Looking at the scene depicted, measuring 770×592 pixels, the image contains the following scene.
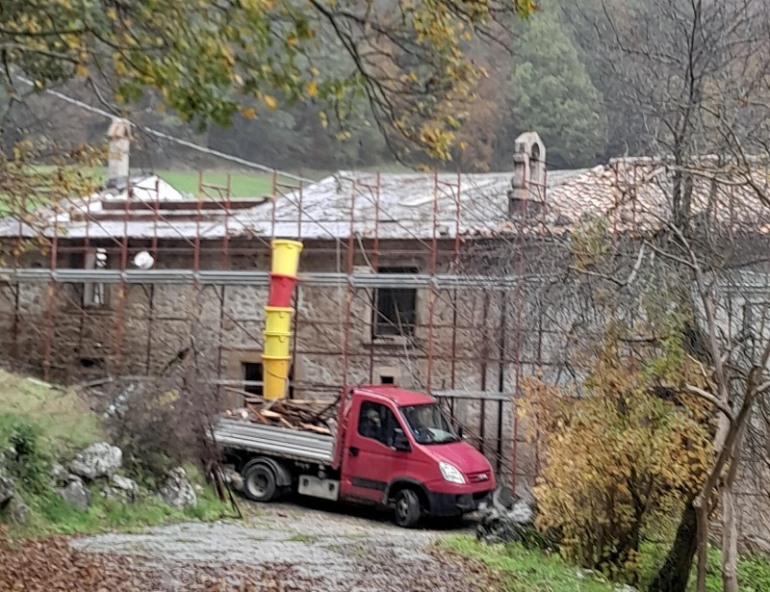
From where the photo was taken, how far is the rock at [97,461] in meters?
13.1

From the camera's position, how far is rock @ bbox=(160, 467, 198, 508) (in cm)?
1427

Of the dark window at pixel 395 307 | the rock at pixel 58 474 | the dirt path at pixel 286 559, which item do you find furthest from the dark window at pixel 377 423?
the rock at pixel 58 474

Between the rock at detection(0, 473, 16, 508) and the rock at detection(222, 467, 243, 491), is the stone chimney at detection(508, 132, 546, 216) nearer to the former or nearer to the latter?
the rock at detection(222, 467, 243, 491)

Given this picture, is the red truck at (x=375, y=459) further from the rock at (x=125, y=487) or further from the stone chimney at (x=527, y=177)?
the stone chimney at (x=527, y=177)

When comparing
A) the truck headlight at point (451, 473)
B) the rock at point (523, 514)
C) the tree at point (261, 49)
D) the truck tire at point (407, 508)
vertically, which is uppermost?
the tree at point (261, 49)

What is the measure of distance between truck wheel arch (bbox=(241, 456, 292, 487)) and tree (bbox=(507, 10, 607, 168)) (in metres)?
8.42

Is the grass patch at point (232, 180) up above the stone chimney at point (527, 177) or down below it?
above

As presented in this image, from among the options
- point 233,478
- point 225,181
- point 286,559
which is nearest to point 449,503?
point 233,478

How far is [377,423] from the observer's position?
1650 centimetres

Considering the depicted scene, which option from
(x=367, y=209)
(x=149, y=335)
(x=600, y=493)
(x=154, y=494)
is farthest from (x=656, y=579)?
(x=149, y=335)

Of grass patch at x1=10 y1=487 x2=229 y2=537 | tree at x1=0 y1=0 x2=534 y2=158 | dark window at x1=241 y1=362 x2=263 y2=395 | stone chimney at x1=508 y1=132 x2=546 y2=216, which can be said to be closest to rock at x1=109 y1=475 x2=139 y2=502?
grass patch at x1=10 y1=487 x2=229 y2=537

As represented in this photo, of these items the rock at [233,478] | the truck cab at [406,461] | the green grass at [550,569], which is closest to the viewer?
the green grass at [550,569]

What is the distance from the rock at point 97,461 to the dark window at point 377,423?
4.24 meters

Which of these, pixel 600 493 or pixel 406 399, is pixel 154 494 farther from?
pixel 600 493
